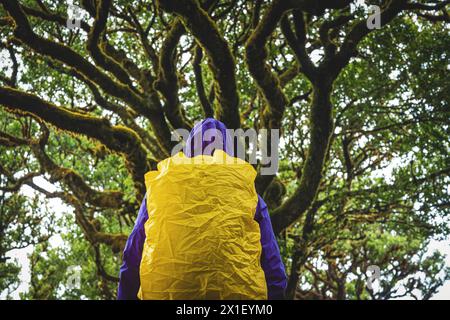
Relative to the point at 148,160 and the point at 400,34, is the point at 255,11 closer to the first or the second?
the point at 400,34

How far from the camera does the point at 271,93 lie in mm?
7996

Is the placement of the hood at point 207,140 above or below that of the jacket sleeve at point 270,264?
above

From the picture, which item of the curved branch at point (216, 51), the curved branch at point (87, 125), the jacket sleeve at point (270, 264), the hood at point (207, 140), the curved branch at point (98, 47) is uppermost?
the curved branch at point (98, 47)

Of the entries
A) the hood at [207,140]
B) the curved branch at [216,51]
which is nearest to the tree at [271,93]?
the curved branch at [216,51]

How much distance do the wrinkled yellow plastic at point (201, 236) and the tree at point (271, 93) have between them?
4.36 m

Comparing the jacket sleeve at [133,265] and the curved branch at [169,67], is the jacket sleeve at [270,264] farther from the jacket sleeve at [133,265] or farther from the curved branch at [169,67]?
the curved branch at [169,67]

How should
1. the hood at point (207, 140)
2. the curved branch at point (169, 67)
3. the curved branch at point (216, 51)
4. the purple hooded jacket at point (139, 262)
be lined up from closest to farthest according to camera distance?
the purple hooded jacket at point (139, 262) < the hood at point (207, 140) < the curved branch at point (216, 51) < the curved branch at point (169, 67)

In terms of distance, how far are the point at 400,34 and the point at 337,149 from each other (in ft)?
12.3

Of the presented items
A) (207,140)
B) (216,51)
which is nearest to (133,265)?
(207,140)

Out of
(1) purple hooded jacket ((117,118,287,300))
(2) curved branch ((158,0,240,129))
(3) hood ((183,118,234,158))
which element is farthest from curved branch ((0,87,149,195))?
(1) purple hooded jacket ((117,118,287,300))

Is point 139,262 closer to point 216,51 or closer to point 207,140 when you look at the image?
point 207,140

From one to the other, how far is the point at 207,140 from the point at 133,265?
3.30 feet

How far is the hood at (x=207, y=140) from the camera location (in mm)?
3389

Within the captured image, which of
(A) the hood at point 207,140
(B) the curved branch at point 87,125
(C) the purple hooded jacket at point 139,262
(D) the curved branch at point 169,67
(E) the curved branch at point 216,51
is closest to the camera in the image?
(C) the purple hooded jacket at point 139,262
